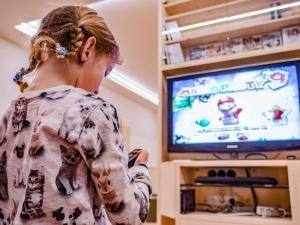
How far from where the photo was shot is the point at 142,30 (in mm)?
3496

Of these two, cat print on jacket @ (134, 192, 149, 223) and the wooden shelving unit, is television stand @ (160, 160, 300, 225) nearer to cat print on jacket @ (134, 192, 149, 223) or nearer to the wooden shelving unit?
the wooden shelving unit

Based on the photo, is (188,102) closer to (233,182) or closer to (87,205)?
(233,182)

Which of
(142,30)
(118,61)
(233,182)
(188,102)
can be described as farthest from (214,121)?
(142,30)

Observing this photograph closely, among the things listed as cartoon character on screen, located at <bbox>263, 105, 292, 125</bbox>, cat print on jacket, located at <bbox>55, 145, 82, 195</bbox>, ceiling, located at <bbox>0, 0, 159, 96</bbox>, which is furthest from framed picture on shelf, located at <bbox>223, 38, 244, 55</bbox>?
cat print on jacket, located at <bbox>55, 145, 82, 195</bbox>

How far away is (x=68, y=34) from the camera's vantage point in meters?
0.75

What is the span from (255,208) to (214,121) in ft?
1.92

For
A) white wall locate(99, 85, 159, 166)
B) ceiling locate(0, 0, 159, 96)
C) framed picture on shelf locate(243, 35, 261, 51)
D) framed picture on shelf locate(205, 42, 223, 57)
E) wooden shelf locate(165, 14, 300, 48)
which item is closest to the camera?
wooden shelf locate(165, 14, 300, 48)

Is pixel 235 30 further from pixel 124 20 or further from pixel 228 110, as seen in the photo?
pixel 124 20

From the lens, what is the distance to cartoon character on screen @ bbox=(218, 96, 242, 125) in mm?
2006

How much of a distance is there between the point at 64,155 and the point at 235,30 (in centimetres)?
187

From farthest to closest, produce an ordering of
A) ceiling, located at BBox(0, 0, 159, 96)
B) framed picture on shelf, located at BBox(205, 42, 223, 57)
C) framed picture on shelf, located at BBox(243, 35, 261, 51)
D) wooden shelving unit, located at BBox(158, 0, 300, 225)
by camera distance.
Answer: ceiling, located at BBox(0, 0, 159, 96), framed picture on shelf, located at BBox(205, 42, 223, 57), framed picture on shelf, located at BBox(243, 35, 261, 51), wooden shelving unit, located at BBox(158, 0, 300, 225)

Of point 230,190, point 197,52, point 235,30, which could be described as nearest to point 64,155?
point 230,190

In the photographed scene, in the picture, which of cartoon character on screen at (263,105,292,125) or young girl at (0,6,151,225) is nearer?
young girl at (0,6,151,225)

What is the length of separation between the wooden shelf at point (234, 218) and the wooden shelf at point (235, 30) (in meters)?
1.21
